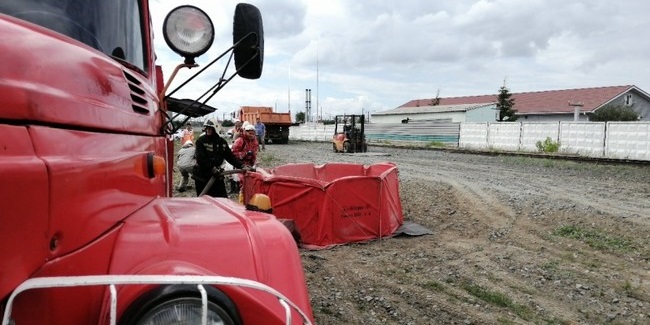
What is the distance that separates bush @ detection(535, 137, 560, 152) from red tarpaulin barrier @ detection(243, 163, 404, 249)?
18449 millimetres

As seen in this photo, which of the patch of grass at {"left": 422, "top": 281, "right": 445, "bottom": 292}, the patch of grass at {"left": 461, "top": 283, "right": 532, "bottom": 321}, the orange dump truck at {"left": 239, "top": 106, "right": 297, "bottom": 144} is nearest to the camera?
the patch of grass at {"left": 461, "top": 283, "right": 532, "bottom": 321}

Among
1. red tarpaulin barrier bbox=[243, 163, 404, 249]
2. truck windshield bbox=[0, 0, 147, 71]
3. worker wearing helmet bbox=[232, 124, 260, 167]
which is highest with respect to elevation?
truck windshield bbox=[0, 0, 147, 71]

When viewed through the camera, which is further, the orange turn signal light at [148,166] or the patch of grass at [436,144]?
the patch of grass at [436,144]

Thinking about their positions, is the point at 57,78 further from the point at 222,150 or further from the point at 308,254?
the point at 222,150

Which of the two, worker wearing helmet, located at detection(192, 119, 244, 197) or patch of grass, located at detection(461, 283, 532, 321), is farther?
worker wearing helmet, located at detection(192, 119, 244, 197)

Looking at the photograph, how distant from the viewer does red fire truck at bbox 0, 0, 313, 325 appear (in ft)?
3.44

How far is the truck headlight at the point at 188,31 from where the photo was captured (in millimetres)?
2465

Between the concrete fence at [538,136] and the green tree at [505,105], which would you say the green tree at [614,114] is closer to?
the green tree at [505,105]

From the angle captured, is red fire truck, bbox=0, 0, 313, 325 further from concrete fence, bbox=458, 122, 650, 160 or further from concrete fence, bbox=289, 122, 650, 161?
concrete fence, bbox=458, 122, 650, 160

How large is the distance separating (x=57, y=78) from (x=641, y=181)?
51.3 feet

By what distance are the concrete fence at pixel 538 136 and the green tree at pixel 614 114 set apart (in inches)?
617

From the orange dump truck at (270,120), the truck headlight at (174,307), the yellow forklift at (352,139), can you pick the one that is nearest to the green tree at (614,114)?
the yellow forklift at (352,139)

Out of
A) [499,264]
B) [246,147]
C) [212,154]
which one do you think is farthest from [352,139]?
[499,264]

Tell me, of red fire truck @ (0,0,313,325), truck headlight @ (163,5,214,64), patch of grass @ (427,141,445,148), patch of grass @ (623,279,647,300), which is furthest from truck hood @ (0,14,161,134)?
patch of grass @ (427,141,445,148)
